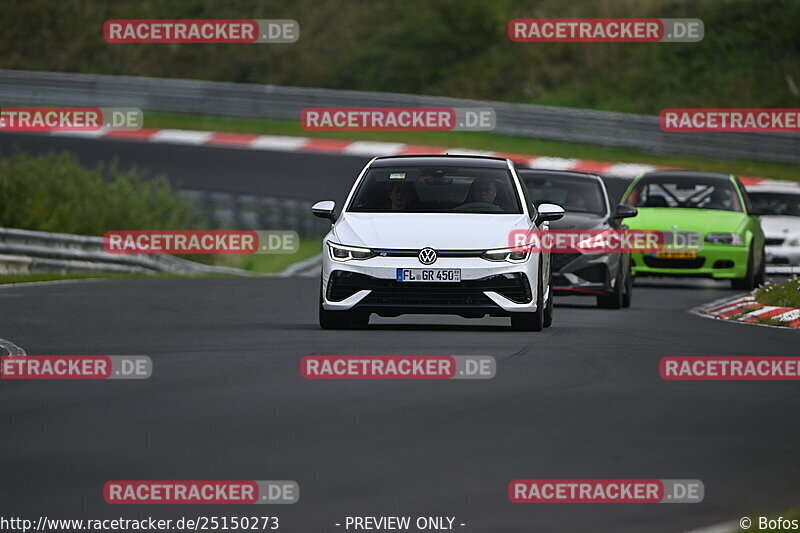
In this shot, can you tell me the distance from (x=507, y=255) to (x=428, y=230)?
67 centimetres

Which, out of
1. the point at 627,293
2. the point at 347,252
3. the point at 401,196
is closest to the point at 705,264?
the point at 627,293

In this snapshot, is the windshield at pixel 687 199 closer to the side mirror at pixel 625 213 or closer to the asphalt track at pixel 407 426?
the side mirror at pixel 625 213

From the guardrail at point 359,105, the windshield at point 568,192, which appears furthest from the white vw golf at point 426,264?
the guardrail at point 359,105

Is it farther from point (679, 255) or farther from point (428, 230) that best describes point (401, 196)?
point (679, 255)

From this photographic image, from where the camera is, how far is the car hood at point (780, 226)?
26.0 meters

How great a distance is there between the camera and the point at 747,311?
56.3 ft

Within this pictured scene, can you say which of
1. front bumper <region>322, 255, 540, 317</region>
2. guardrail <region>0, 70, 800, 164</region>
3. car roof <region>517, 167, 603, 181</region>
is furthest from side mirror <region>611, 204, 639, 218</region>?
guardrail <region>0, 70, 800, 164</region>

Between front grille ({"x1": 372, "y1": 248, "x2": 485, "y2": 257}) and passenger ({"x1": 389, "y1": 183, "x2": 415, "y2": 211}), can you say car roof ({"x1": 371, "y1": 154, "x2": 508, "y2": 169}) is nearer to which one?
passenger ({"x1": 389, "y1": 183, "x2": 415, "y2": 211})

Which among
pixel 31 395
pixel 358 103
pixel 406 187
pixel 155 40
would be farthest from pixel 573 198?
pixel 155 40

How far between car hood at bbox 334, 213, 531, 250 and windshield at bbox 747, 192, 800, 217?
42.6 ft

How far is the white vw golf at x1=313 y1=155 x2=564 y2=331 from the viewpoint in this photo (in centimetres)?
1374

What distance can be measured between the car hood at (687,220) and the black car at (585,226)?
231cm

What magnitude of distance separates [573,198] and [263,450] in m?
11.9

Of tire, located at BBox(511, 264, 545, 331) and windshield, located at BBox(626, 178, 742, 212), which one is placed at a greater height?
windshield, located at BBox(626, 178, 742, 212)
